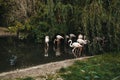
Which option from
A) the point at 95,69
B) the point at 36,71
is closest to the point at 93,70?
the point at 95,69

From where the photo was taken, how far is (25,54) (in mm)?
17344

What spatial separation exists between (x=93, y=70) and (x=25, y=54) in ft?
13.8

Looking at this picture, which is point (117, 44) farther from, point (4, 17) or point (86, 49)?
point (4, 17)

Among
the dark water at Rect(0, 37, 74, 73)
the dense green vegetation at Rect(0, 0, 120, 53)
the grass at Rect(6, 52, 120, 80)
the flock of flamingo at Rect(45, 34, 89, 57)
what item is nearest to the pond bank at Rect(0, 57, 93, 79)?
the grass at Rect(6, 52, 120, 80)

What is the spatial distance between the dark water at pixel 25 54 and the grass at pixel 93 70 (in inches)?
67.7

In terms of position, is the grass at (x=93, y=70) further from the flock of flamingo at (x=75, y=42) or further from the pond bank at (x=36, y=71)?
the flock of flamingo at (x=75, y=42)

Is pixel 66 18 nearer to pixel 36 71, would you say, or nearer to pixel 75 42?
pixel 75 42

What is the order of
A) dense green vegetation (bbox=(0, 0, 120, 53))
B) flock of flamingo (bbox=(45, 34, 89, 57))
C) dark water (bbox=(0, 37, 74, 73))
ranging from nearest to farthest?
dark water (bbox=(0, 37, 74, 73)), dense green vegetation (bbox=(0, 0, 120, 53)), flock of flamingo (bbox=(45, 34, 89, 57))

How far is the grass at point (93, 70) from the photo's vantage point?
13523mm

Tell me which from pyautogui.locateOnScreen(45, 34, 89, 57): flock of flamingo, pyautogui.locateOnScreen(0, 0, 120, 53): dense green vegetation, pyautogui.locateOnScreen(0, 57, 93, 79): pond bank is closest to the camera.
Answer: pyautogui.locateOnScreen(0, 57, 93, 79): pond bank

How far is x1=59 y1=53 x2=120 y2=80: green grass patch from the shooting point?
13.6 metres

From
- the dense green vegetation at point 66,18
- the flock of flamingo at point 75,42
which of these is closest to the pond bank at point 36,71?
the flock of flamingo at point 75,42

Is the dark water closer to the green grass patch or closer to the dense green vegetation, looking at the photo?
the dense green vegetation

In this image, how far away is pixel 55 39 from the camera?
60.4 ft
